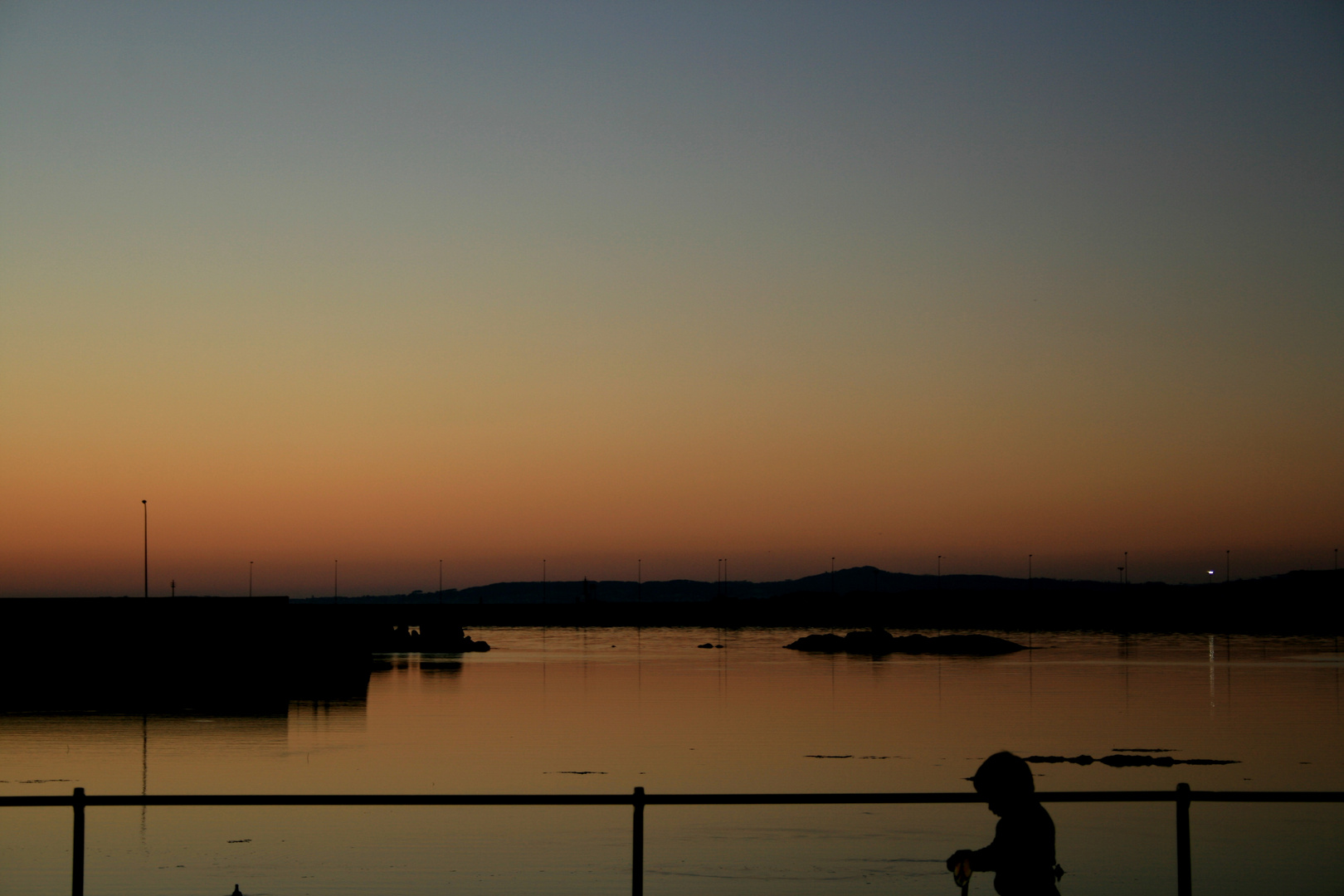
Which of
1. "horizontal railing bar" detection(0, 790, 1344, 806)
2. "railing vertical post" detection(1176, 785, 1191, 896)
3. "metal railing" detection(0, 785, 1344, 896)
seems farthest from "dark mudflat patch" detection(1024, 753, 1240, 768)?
"horizontal railing bar" detection(0, 790, 1344, 806)

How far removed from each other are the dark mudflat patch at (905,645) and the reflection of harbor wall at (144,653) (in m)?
79.8

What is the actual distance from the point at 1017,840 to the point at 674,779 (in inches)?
1372

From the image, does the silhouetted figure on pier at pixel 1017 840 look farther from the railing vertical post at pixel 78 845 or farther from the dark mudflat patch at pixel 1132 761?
the dark mudflat patch at pixel 1132 761

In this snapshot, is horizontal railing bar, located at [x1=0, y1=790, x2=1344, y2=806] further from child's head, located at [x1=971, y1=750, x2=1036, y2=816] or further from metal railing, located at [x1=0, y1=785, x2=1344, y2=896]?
child's head, located at [x1=971, y1=750, x2=1036, y2=816]

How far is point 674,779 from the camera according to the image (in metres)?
42.2

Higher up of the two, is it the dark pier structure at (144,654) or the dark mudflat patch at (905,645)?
the dark pier structure at (144,654)

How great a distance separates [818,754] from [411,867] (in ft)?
80.2

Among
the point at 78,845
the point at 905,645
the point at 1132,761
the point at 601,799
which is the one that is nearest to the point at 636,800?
the point at 601,799

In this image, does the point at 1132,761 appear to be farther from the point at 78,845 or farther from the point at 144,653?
the point at 144,653

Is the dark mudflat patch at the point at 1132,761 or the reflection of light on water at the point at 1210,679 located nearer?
the dark mudflat patch at the point at 1132,761

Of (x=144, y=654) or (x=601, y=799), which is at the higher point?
(x=601, y=799)

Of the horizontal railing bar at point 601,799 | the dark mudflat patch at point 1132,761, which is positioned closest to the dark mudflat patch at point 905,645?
the dark mudflat patch at point 1132,761

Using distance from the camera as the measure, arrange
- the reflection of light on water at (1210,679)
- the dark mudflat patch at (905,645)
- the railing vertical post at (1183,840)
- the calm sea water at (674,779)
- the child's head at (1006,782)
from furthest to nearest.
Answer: the dark mudflat patch at (905,645) < the reflection of light on water at (1210,679) < the calm sea water at (674,779) < the railing vertical post at (1183,840) < the child's head at (1006,782)

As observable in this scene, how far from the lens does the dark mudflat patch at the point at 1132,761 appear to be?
151ft
